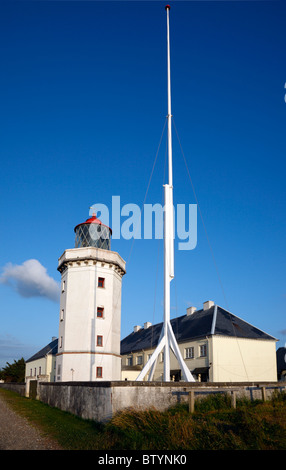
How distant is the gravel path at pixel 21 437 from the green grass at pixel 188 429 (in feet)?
1.17

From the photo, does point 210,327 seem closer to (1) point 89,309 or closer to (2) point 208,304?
(2) point 208,304

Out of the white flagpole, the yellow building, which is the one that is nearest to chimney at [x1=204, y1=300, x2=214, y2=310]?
the yellow building

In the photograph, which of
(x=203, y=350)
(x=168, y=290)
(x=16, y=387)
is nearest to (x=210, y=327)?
(x=203, y=350)

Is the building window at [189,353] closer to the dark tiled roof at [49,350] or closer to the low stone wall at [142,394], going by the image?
the dark tiled roof at [49,350]

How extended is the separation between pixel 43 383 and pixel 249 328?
2231 centimetres

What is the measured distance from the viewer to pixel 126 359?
165 feet

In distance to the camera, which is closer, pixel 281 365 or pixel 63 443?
pixel 63 443

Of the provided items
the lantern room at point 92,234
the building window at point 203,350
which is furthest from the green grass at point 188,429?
the building window at point 203,350

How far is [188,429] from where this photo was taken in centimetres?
1042

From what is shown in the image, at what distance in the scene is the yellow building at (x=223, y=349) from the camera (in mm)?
35750

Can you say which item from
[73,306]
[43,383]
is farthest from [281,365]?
[43,383]

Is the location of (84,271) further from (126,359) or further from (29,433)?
(126,359)

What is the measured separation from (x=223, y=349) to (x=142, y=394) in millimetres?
24065

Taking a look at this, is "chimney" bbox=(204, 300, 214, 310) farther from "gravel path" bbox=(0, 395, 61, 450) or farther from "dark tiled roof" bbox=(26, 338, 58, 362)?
"gravel path" bbox=(0, 395, 61, 450)
